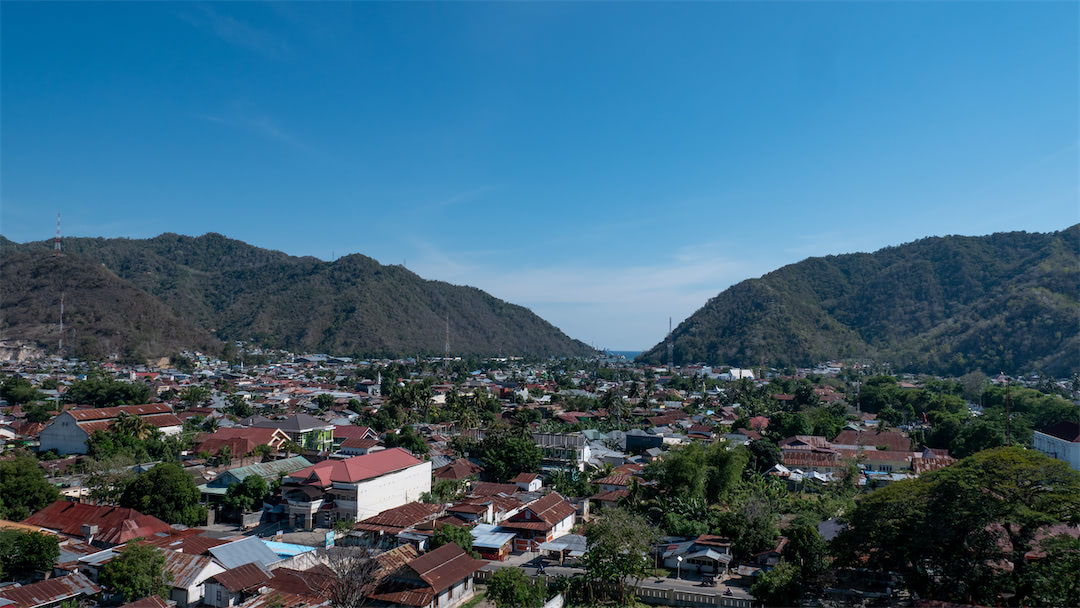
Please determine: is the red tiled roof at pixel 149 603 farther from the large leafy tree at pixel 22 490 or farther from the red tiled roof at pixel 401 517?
the large leafy tree at pixel 22 490

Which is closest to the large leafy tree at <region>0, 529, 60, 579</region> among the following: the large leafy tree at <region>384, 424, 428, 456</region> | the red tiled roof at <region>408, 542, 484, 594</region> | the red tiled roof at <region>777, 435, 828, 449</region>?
the red tiled roof at <region>408, 542, 484, 594</region>

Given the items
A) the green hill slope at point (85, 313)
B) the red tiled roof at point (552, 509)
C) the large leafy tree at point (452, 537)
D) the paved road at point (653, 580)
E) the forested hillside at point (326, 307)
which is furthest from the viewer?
the forested hillside at point (326, 307)

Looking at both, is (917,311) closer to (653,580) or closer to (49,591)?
(653,580)

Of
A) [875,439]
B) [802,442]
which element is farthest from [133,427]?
[875,439]

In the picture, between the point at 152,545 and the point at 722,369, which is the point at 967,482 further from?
the point at 722,369

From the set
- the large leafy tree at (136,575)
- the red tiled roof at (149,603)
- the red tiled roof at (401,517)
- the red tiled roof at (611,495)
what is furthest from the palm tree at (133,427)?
the red tiled roof at (611,495)

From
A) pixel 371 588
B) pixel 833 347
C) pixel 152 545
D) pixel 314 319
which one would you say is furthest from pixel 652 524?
pixel 314 319

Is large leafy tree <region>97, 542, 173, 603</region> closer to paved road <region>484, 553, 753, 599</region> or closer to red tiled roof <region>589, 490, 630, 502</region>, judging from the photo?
paved road <region>484, 553, 753, 599</region>
